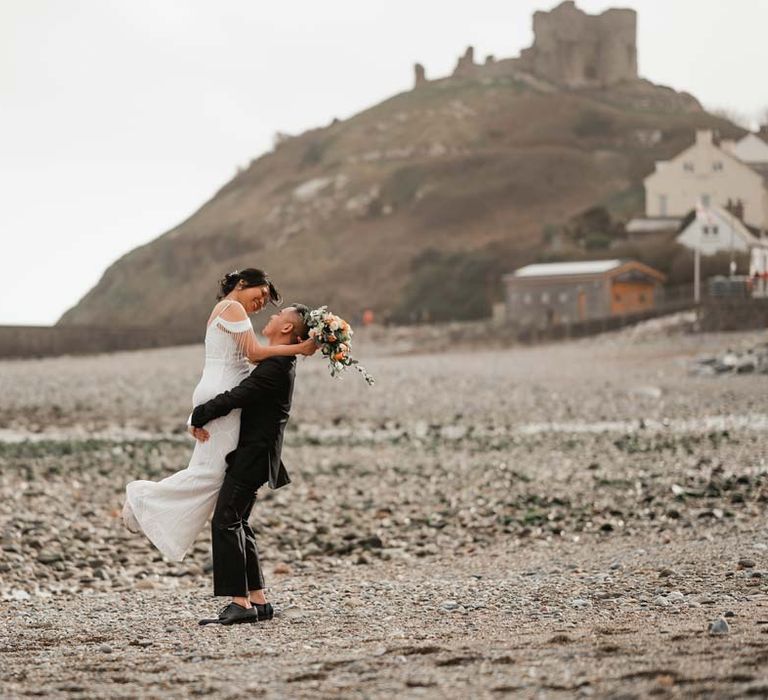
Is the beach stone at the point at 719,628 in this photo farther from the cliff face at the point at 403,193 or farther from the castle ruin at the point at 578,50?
the castle ruin at the point at 578,50

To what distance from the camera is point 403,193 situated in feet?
403

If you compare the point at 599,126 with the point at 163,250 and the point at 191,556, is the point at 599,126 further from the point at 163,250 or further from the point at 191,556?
the point at 191,556

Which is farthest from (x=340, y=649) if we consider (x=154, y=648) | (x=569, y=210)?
(x=569, y=210)

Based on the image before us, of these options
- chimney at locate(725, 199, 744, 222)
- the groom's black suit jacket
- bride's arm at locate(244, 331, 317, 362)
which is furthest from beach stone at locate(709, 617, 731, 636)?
chimney at locate(725, 199, 744, 222)

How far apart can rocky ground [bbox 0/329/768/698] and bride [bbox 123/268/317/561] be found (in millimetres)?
621

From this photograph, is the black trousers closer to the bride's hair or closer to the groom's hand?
the groom's hand

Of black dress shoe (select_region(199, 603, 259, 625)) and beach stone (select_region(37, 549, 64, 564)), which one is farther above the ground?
black dress shoe (select_region(199, 603, 259, 625))

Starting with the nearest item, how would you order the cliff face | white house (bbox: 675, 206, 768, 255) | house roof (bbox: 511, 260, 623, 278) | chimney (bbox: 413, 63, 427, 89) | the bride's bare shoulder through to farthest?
the bride's bare shoulder, house roof (bbox: 511, 260, 623, 278), white house (bbox: 675, 206, 768, 255), the cliff face, chimney (bbox: 413, 63, 427, 89)

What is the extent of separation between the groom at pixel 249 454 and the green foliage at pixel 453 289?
7228cm

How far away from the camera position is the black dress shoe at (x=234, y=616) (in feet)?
27.5

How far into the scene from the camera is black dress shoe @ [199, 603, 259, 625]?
837 centimetres

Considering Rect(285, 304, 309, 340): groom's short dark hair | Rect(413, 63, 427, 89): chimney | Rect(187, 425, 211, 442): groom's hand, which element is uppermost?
Rect(413, 63, 427, 89): chimney

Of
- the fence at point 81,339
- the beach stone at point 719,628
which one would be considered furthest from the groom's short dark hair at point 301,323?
the fence at point 81,339

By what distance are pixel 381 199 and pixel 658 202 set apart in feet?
142
